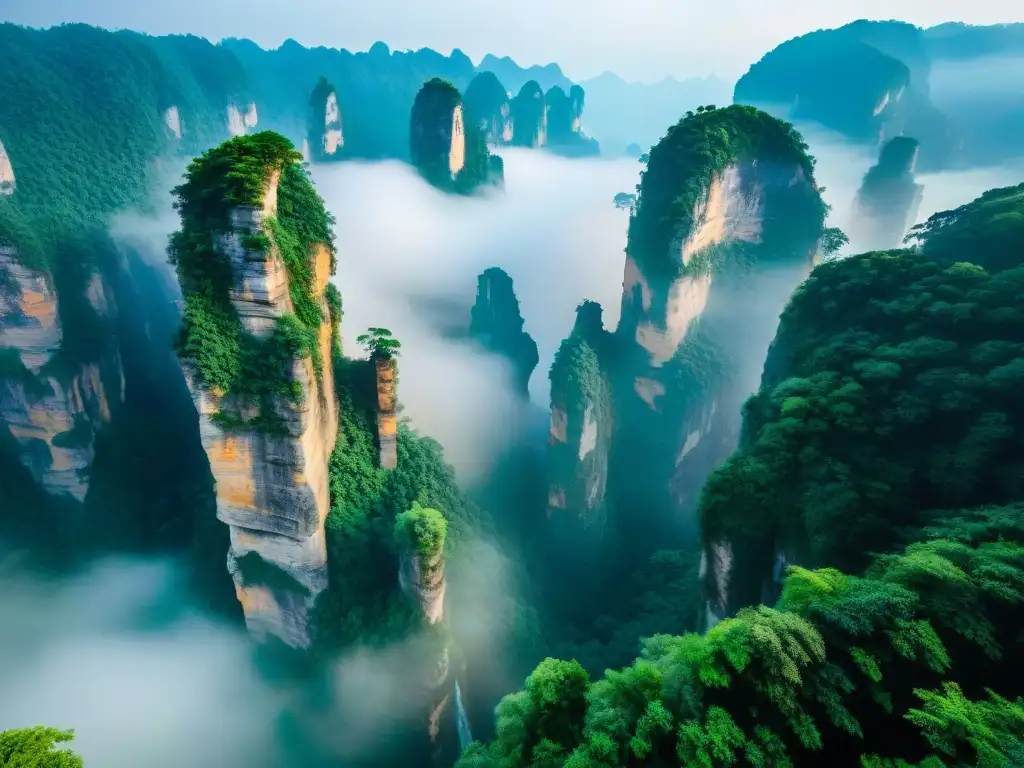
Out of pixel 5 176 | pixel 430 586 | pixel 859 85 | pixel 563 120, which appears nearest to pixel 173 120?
pixel 5 176

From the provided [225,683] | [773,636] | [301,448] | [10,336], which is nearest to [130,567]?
[225,683]

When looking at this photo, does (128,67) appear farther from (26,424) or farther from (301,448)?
(301,448)

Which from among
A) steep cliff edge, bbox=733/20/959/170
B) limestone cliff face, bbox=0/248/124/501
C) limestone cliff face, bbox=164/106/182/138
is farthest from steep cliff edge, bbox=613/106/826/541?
limestone cliff face, bbox=164/106/182/138

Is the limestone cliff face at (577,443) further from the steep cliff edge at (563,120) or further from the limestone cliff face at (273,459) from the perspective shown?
the steep cliff edge at (563,120)

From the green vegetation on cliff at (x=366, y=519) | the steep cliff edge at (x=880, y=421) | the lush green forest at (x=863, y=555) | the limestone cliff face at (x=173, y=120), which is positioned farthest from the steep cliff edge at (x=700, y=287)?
the limestone cliff face at (x=173, y=120)

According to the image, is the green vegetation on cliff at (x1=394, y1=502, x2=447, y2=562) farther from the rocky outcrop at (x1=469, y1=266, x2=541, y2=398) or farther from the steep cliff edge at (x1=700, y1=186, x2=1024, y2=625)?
the rocky outcrop at (x1=469, y1=266, x2=541, y2=398)

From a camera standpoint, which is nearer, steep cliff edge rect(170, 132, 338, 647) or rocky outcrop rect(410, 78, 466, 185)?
steep cliff edge rect(170, 132, 338, 647)

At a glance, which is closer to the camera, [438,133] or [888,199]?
[888,199]

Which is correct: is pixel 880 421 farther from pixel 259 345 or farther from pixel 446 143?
pixel 446 143
